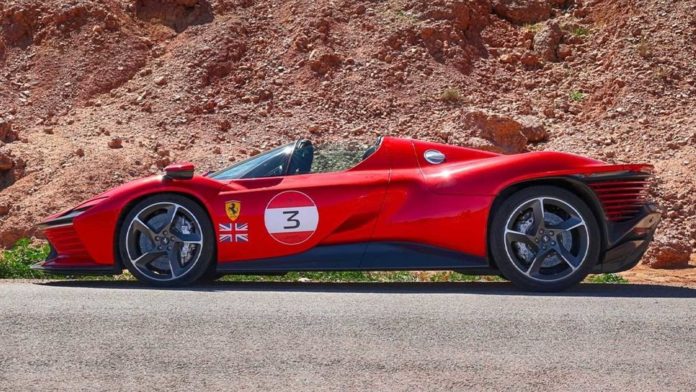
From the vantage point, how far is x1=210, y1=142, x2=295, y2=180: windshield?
7332mm

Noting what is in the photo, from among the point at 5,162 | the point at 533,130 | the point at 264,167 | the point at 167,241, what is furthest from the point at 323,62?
the point at 167,241

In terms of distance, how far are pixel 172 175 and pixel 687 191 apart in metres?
8.82

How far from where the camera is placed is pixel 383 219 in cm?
690

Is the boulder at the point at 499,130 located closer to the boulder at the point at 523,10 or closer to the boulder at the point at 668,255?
the boulder at the point at 668,255

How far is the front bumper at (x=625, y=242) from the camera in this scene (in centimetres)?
682

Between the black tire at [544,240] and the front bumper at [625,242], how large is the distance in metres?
0.11

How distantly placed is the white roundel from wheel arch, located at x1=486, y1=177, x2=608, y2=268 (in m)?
1.21

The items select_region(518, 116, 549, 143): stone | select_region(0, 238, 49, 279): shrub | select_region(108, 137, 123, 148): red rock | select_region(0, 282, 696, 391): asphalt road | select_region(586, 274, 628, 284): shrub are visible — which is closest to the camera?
select_region(0, 282, 696, 391): asphalt road

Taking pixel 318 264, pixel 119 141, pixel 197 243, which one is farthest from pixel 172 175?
pixel 119 141

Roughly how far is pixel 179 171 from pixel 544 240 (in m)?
Answer: 2.57

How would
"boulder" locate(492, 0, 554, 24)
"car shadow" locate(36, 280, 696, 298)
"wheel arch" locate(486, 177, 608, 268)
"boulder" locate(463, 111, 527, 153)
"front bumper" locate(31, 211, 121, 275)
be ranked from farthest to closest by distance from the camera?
"boulder" locate(492, 0, 554, 24) < "boulder" locate(463, 111, 527, 153) < "front bumper" locate(31, 211, 121, 275) < "wheel arch" locate(486, 177, 608, 268) < "car shadow" locate(36, 280, 696, 298)

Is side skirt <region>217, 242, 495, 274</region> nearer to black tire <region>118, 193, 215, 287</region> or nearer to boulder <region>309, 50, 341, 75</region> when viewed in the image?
black tire <region>118, 193, 215, 287</region>

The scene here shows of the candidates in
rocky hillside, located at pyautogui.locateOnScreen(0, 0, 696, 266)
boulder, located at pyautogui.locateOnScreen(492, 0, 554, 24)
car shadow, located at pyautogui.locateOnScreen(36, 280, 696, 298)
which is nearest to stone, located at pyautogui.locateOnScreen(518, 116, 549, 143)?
rocky hillside, located at pyautogui.locateOnScreen(0, 0, 696, 266)

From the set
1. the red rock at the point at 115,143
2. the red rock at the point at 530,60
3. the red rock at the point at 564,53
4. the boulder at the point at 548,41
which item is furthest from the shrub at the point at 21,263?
the red rock at the point at 564,53
